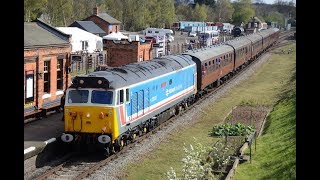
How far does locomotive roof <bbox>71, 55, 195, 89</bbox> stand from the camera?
49.2 ft

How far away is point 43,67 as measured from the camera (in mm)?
19672

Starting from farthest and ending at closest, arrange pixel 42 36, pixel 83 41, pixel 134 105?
pixel 83 41 → pixel 42 36 → pixel 134 105

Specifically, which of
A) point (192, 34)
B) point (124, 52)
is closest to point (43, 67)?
point (124, 52)

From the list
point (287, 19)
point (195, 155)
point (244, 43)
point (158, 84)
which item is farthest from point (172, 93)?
point (287, 19)

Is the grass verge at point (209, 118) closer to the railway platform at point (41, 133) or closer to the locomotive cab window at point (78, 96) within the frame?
the locomotive cab window at point (78, 96)

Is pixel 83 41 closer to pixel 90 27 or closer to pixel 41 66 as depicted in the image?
pixel 90 27

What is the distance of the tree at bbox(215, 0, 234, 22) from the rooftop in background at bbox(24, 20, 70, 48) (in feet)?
381

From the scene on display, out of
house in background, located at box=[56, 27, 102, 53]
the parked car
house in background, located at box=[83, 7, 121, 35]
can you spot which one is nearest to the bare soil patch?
house in background, located at box=[56, 27, 102, 53]

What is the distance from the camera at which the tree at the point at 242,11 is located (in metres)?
133

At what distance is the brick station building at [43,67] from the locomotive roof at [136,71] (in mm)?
3057

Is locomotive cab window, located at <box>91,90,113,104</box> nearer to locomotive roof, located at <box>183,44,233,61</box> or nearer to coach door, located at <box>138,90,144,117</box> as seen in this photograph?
coach door, located at <box>138,90,144,117</box>

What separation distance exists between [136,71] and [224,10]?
125360mm

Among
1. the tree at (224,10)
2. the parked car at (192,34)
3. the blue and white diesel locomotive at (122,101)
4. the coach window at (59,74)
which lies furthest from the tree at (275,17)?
the coach window at (59,74)
